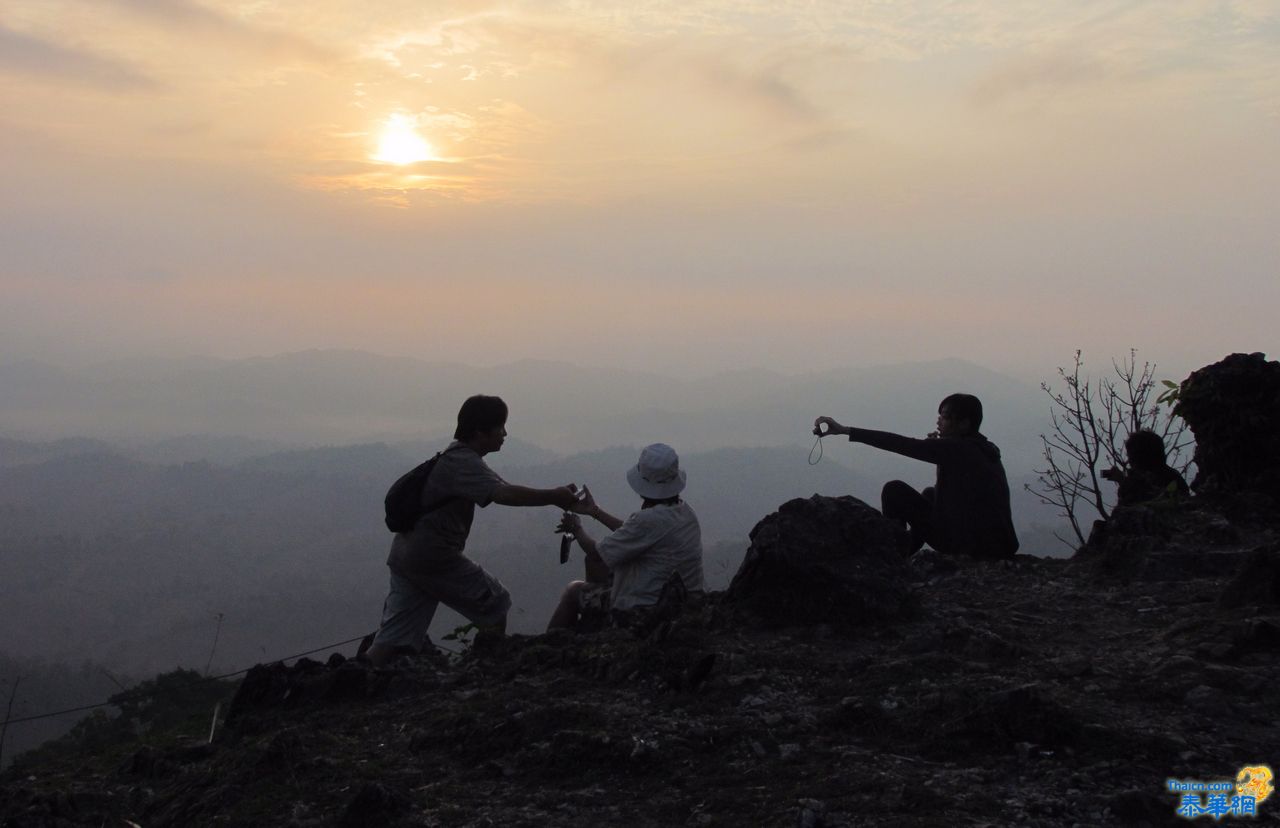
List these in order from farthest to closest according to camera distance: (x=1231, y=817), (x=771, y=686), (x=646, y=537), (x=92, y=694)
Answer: (x=92, y=694) < (x=646, y=537) < (x=771, y=686) < (x=1231, y=817)

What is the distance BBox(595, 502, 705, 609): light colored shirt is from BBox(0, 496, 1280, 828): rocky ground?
471 mm

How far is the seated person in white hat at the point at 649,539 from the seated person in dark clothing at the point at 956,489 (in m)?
1.56

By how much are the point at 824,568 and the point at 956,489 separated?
2466mm

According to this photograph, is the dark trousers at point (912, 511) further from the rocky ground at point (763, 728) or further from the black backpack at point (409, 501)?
the black backpack at point (409, 501)

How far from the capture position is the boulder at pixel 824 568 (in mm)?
6961

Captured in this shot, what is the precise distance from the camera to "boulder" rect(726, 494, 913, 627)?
22.8 ft

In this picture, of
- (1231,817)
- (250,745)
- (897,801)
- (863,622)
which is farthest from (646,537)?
(1231,817)

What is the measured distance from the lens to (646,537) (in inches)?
295

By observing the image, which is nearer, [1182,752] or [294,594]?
[1182,752]

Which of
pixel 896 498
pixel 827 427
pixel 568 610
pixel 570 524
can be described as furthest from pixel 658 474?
pixel 896 498

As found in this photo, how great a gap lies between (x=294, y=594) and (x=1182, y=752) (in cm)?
15016

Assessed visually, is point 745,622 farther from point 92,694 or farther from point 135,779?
point 92,694

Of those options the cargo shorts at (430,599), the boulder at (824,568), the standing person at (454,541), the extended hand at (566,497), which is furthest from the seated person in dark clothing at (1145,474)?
the cargo shorts at (430,599)


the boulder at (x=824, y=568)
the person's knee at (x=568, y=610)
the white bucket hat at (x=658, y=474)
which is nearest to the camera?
the boulder at (x=824, y=568)
